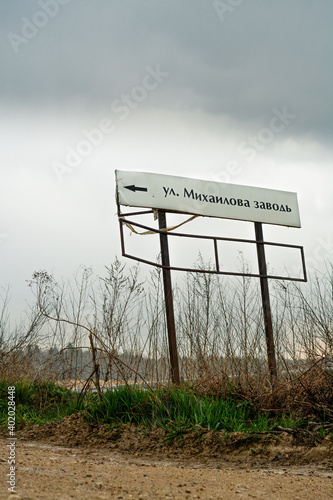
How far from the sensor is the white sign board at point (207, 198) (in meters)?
6.17

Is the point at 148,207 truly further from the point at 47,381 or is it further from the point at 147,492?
the point at 147,492

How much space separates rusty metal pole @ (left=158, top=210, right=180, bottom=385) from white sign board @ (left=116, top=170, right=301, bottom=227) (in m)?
0.28

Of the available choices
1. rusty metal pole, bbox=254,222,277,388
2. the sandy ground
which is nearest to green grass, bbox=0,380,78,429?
the sandy ground

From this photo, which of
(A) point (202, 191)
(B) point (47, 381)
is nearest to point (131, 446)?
(B) point (47, 381)

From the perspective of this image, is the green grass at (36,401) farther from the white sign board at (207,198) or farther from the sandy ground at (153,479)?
the white sign board at (207,198)

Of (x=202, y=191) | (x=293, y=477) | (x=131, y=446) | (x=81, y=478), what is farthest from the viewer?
(x=202, y=191)

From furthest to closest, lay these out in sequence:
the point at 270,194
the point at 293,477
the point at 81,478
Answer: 1. the point at 270,194
2. the point at 293,477
3. the point at 81,478

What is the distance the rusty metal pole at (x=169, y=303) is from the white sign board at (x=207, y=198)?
10.8 inches

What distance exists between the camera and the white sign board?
6.17 m

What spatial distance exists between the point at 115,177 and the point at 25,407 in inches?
124

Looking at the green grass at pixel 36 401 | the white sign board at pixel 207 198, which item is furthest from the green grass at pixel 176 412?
the white sign board at pixel 207 198

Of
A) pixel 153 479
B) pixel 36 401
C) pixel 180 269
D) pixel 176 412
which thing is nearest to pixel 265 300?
pixel 180 269

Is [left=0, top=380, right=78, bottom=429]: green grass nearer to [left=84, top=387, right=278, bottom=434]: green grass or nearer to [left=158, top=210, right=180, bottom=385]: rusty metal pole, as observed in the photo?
[left=84, top=387, right=278, bottom=434]: green grass

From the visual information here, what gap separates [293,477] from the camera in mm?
3332
